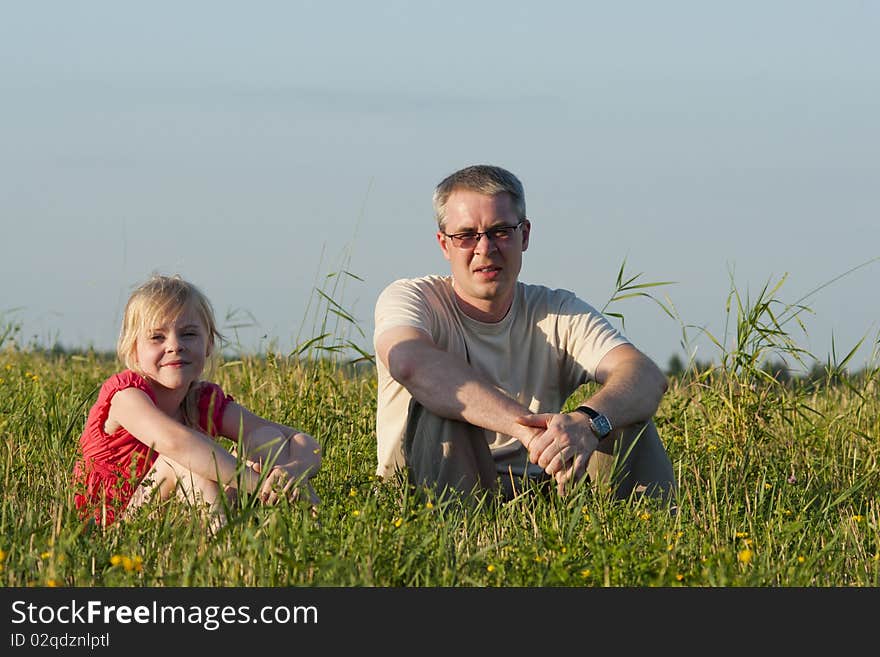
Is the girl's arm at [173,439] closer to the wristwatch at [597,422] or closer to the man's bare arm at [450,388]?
the man's bare arm at [450,388]

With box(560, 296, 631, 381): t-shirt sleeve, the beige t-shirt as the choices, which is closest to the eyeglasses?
the beige t-shirt

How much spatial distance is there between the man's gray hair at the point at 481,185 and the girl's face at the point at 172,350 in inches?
55.1

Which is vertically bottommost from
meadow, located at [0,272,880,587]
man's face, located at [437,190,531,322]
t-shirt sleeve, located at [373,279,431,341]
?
meadow, located at [0,272,880,587]

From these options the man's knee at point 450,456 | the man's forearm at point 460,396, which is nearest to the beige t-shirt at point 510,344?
the man's knee at point 450,456

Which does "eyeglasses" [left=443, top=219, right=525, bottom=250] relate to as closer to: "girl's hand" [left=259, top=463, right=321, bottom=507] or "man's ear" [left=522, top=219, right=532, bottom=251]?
"man's ear" [left=522, top=219, right=532, bottom=251]

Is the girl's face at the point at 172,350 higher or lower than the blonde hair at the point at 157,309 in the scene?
lower

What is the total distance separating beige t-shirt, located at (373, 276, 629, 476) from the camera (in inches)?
220

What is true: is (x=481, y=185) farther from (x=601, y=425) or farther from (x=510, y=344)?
(x=601, y=425)

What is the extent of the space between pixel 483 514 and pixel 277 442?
3.10ft

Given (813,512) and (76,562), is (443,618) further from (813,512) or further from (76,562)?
(813,512)

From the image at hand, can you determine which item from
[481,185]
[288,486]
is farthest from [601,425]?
[288,486]

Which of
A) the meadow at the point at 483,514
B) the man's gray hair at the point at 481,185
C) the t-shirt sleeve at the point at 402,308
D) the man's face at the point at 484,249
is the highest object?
the man's gray hair at the point at 481,185

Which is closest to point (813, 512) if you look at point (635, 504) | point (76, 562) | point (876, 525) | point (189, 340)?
point (876, 525)

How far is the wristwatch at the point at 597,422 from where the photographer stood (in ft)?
16.8
